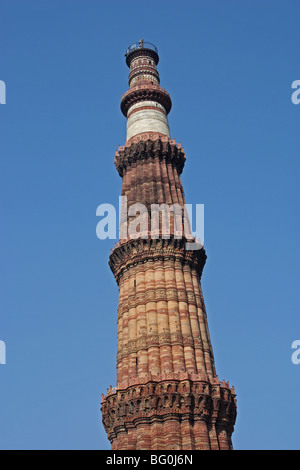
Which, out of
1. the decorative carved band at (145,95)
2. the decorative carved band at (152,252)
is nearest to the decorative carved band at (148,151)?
the decorative carved band at (145,95)

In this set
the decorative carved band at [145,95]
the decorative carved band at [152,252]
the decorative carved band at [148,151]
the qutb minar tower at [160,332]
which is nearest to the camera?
the qutb minar tower at [160,332]

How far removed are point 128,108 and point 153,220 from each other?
1413cm

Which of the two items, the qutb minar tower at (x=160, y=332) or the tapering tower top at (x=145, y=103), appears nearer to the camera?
the qutb minar tower at (x=160, y=332)

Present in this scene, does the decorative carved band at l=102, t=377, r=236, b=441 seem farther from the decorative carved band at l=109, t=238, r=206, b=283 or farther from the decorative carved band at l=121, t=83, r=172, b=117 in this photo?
the decorative carved band at l=121, t=83, r=172, b=117

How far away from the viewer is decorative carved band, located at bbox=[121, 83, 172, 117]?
4394 centimetres

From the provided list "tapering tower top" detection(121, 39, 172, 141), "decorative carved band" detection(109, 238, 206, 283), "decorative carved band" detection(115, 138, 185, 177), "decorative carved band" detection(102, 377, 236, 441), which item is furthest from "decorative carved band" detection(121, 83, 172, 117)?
"decorative carved band" detection(102, 377, 236, 441)

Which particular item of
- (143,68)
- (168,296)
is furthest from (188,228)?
(143,68)

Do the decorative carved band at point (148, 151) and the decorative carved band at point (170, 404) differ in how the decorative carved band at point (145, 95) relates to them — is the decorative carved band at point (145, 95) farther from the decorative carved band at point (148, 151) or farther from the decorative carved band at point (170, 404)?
the decorative carved band at point (170, 404)

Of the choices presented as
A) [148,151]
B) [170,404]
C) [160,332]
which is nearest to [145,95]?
[148,151]

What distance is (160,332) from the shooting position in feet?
99.8

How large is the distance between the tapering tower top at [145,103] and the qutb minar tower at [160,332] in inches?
41.8

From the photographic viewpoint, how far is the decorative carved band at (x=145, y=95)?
43.9 m

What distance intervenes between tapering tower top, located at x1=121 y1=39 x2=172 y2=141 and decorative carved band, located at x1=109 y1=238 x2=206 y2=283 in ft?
36.2
